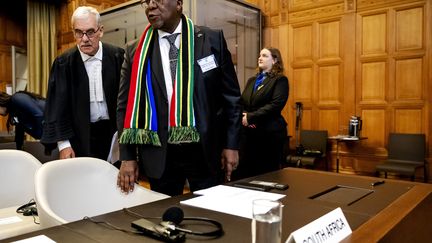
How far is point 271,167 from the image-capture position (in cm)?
332

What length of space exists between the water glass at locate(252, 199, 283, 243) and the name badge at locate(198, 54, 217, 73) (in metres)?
1.11

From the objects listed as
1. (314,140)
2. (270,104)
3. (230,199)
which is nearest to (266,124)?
(270,104)

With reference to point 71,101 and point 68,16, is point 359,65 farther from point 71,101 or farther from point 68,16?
point 68,16

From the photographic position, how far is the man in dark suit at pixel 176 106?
1.60m

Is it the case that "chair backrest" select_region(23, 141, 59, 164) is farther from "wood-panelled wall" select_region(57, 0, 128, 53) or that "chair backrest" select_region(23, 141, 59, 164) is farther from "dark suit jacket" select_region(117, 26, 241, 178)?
"wood-panelled wall" select_region(57, 0, 128, 53)

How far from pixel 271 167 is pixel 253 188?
2.03 m

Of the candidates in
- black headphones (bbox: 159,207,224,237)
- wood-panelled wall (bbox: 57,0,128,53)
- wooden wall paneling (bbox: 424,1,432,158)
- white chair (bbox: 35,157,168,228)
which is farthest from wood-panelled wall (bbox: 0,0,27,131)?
black headphones (bbox: 159,207,224,237)

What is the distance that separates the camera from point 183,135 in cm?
157

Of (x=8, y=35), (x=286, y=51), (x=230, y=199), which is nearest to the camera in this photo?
(x=230, y=199)

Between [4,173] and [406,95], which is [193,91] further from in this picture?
[406,95]

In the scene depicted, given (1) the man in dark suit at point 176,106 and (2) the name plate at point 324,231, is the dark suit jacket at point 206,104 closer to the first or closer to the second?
(1) the man in dark suit at point 176,106

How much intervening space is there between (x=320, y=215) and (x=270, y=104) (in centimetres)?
232

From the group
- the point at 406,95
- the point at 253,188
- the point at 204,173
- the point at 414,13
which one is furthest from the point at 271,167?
the point at 414,13

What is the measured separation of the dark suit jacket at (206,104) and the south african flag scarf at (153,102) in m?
0.03
